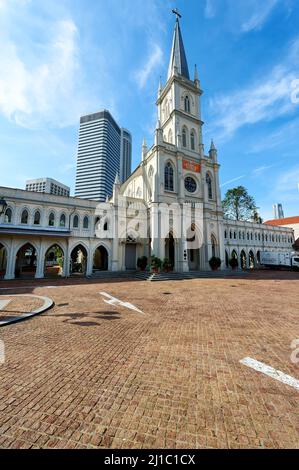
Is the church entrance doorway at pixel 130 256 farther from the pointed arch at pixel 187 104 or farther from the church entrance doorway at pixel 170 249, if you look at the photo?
the pointed arch at pixel 187 104

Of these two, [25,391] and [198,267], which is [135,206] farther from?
[25,391]

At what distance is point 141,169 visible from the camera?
30047mm

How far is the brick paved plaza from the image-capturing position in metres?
2.18

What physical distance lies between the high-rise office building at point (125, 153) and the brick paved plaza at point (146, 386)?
133344 mm

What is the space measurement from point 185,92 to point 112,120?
10009 cm

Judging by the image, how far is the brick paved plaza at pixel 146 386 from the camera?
2.18 meters

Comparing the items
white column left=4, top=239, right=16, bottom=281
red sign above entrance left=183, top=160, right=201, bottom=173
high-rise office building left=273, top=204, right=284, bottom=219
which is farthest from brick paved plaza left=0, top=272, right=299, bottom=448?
high-rise office building left=273, top=204, right=284, bottom=219

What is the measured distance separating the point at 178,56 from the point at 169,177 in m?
23.2

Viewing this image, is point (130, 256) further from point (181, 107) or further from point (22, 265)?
point (181, 107)

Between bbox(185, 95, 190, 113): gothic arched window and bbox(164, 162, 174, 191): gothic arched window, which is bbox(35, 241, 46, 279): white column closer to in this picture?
bbox(164, 162, 174, 191): gothic arched window

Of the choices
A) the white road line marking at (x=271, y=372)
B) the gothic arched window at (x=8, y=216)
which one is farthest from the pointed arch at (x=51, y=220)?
the white road line marking at (x=271, y=372)

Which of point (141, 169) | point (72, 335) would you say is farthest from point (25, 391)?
point (141, 169)

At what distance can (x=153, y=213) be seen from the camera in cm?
2375

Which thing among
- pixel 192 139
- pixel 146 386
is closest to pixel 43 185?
pixel 192 139
